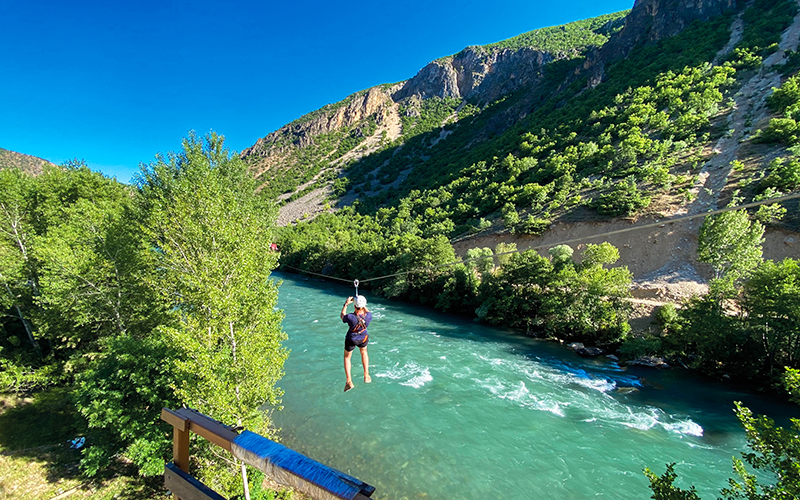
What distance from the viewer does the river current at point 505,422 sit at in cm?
1160

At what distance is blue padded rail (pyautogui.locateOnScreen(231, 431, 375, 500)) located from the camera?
7.25 ft

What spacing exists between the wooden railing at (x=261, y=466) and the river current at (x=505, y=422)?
390 inches

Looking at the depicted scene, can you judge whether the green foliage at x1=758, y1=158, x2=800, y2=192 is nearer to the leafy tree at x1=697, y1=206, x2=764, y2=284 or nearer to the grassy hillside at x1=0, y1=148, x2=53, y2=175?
the leafy tree at x1=697, y1=206, x2=764, y2=284

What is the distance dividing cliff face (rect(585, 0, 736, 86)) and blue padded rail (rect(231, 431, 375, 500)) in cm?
10179

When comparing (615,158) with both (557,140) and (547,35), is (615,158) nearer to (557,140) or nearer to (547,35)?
(557,140)

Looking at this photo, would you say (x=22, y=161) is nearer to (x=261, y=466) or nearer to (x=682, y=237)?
(x=261, y=466)

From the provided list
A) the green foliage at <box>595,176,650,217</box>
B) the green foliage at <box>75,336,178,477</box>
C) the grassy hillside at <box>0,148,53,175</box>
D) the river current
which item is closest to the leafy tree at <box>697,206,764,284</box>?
the river current

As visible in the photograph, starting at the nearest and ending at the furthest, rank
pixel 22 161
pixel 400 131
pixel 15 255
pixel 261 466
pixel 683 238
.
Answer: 1. pixel 261 466
2. pixel 15 255
3. pixel 683 238
4. pixel 22 161
5. pixel 400 131

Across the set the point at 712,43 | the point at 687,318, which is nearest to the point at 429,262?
the point at 687,318

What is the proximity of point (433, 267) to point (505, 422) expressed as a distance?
8.25 metres

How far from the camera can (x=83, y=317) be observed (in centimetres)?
1463

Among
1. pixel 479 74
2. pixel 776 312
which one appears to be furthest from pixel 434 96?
pixel 776 312

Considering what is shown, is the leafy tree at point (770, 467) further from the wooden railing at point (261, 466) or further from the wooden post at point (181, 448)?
the wooden post at point (181, 448)

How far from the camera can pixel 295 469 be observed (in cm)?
247
